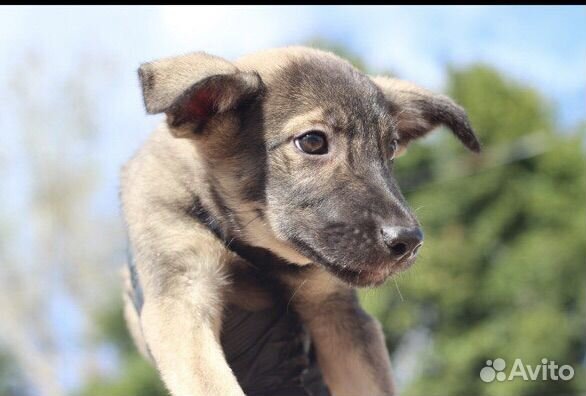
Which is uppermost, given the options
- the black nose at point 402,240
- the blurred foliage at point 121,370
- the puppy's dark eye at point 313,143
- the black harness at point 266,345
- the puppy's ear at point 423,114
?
the puppy's dark eye at point 313,143

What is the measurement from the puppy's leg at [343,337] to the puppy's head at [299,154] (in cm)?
25

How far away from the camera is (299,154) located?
13.0 feet

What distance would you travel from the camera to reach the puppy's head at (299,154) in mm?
3697

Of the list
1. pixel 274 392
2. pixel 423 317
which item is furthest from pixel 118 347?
pixel 274 392

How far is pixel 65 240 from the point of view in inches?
1024

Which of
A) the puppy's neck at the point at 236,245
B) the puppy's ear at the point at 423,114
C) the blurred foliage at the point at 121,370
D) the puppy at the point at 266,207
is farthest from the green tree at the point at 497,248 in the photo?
the puppy's neck at the point at 236,245

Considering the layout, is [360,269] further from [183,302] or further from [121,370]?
[121,370]

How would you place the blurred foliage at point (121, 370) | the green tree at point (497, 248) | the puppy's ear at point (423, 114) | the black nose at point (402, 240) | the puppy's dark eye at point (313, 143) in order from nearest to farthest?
the black nose at point (402, 240), the puppy's dark eye at point (313, 143), the puppy's ear at point (423, 114), the blurred foliage at point (121, 370), the green tree at point (497, 248)

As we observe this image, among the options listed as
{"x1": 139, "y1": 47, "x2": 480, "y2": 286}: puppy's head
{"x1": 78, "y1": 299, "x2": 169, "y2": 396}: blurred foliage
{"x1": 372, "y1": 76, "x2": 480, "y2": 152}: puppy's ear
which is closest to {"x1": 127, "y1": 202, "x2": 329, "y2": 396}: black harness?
{"x1": 139, "y1": 47, "x2": 480, "y2": 286}: puppy's head

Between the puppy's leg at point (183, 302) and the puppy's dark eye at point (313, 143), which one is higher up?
the puppy's dark eye at point (313, 143)

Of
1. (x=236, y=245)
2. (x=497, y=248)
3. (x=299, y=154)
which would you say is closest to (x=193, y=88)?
(x=299, y=154)

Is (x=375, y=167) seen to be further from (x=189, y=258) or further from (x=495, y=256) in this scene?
(x=495, y=256)

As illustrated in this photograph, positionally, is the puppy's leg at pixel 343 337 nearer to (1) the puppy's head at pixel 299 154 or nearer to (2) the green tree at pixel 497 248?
(1) the puppy's head at pixel 299 154

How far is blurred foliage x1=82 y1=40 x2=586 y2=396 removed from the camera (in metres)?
20.4
